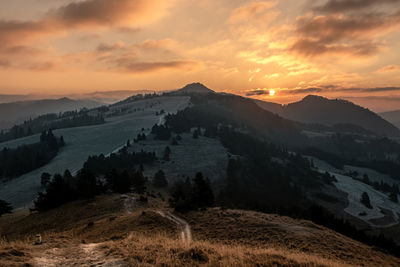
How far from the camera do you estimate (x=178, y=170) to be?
19025 centimetres

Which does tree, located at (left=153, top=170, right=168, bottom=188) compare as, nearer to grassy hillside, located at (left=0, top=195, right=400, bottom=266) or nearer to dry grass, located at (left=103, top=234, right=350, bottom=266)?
grassy hillside, located at (left=0, top=195, right=400, bottom=266)

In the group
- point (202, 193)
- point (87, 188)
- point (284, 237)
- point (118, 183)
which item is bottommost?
point (118, 183)

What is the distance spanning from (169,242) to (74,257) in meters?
6.53

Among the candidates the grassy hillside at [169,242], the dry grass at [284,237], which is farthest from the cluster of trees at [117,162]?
the dry grass at [284,237]

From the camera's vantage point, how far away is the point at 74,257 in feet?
58.1

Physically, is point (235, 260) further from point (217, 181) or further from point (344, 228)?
point (217, 181)

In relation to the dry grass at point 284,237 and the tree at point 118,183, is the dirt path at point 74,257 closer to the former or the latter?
the dry grass at point 284,237

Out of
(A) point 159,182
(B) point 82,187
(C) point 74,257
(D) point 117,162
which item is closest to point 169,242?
(C) point 74,257

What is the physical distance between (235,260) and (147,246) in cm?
656

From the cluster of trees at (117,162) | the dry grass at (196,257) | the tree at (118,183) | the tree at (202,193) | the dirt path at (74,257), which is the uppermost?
the dry grass at (196,257)

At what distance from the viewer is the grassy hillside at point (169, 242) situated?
53.3 ft

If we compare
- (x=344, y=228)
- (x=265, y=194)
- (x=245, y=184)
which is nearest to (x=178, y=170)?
(x=245, y=184)

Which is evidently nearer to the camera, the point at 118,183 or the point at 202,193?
the point at 202,193

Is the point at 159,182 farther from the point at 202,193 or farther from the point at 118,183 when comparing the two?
the point at 202,193
